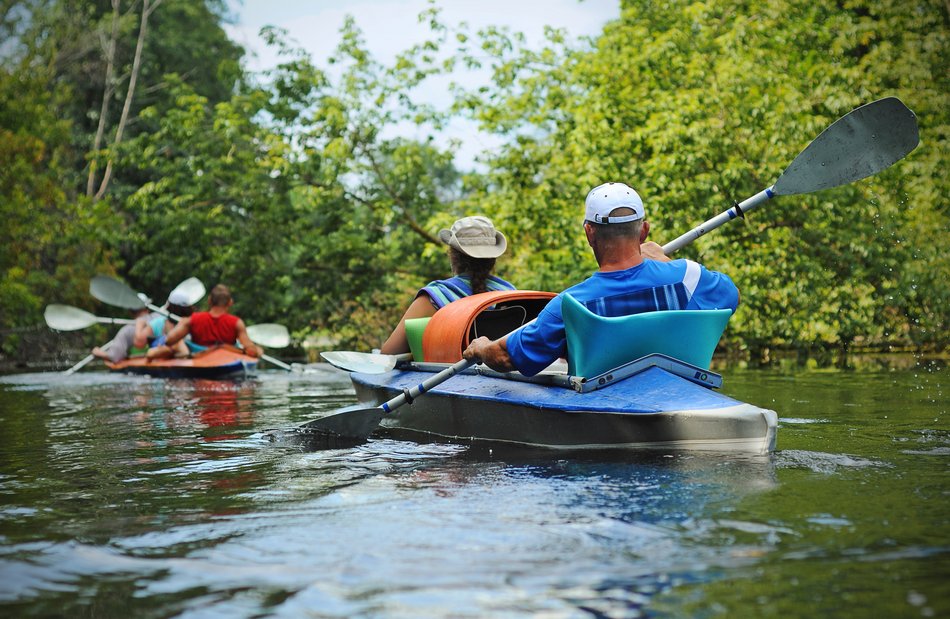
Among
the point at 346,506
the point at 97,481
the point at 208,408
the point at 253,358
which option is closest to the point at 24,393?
the point at 253,358

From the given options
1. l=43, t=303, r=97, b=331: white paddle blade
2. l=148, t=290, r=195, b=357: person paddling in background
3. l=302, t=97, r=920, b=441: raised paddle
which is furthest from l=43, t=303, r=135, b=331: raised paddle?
l=302, t=97, r=920, b=441: raised paddle

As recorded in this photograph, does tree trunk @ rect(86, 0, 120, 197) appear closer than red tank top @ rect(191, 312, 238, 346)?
No

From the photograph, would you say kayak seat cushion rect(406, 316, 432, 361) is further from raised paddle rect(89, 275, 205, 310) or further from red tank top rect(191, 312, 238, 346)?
raised paddle rect(89, 275, 205, 310)

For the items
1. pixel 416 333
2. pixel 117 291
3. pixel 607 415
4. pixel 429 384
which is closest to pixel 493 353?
pixel 429 384

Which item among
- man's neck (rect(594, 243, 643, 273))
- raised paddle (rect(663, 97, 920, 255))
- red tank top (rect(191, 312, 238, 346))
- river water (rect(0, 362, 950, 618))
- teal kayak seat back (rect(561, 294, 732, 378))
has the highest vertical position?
raised paddle (rect(663, 97, 920, 255))

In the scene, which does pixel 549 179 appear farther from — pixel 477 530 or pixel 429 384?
pixel 477 530

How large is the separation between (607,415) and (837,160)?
2.37 metres

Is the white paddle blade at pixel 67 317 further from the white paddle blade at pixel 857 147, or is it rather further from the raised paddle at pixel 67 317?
the white paddle blade at pixel 857 147

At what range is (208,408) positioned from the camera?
8.55 m

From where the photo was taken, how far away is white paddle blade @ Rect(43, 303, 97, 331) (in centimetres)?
1644

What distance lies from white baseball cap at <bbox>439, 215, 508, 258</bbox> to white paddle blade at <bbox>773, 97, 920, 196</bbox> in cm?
172

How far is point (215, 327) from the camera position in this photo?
12.5 metres

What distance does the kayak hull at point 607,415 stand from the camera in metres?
4.08

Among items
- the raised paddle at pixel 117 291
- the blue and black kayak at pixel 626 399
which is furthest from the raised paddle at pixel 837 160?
the raised paddle at pixel 117 291
